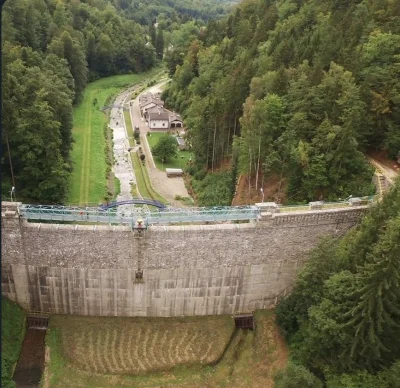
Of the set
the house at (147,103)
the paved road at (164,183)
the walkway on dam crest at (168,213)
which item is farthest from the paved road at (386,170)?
the house at (147,103)

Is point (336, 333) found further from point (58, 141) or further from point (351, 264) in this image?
point (58, 141)

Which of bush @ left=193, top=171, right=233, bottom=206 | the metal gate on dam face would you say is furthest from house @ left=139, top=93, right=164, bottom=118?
the metal gate on dam face

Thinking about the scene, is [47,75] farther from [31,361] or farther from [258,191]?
[31,361]

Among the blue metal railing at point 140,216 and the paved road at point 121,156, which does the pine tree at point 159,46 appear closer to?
the paved road at point 121,156

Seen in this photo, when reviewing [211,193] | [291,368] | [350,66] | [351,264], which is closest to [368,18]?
[350,66]

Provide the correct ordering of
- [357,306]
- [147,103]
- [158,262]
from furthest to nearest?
1. [147,103]
2. [158,262]
3. [357,306]

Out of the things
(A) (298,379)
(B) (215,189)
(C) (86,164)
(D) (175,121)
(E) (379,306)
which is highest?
(E) (379,306)

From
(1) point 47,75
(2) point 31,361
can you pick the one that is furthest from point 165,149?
(2) point 31,361
